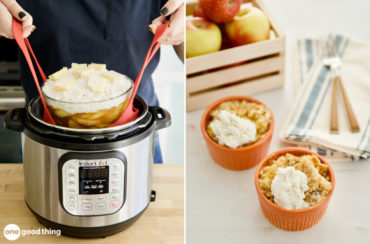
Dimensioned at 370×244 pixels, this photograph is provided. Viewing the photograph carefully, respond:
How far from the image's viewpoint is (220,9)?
3.36ft

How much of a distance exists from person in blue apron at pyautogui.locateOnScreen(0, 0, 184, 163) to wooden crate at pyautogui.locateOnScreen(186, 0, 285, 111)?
0.12 meters

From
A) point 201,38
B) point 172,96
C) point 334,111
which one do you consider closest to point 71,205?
point 201,38

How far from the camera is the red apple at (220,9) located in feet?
3.34

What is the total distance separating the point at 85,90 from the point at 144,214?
254 mm

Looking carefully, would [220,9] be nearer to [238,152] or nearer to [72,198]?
[238,152]

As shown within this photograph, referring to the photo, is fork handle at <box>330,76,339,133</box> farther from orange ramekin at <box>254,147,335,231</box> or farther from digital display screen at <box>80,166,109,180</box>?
digital display screen at <box>80,166,109,180</box>

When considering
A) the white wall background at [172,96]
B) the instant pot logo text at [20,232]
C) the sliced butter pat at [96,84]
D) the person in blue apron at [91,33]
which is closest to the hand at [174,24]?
the person in blue apron at [91,33]

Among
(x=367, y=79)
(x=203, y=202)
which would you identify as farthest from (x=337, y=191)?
(x=367, y=79)

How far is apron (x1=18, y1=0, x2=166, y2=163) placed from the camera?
2.96 ft

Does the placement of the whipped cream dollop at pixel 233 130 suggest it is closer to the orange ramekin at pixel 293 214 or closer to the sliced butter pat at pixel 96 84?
the orange ramekin at pixel 293 214

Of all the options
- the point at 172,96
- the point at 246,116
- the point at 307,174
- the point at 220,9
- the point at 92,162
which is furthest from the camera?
the point at 172,96

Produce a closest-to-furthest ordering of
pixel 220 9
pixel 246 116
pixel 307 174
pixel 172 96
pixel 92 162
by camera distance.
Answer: pixel 92 162 → pixel 307 174 → pixel 246 116 → pixel 220 9 → pixel 172 96

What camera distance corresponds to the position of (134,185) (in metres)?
0.71

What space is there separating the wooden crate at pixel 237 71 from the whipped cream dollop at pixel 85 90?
1.12 feet
